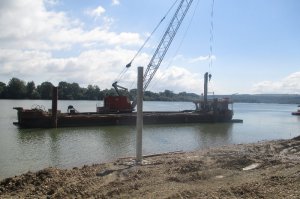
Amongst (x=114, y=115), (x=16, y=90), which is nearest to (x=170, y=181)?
(x=114, y=115)

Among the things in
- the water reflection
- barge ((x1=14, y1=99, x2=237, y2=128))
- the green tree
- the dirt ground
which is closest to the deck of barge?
barge ((x1=14, y1=99, x2=237, y2=128))

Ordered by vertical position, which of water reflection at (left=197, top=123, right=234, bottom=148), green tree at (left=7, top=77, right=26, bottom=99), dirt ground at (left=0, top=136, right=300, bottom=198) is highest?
green tree at (left=7, top=77, right=26, bottom=99)

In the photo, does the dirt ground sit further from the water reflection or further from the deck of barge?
the deck of barge

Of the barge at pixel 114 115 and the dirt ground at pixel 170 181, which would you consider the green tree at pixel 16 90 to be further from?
the dirt ground at pixel 170 181

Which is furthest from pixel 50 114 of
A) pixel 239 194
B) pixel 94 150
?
pixel 239 194

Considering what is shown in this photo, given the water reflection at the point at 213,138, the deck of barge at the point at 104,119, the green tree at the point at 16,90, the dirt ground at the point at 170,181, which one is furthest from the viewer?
the green tree at the point at 16,90

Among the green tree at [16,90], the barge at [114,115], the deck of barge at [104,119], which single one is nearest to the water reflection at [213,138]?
A: the deck of barge at [104,119]

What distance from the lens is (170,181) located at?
823 cm

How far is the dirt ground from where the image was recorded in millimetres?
7309

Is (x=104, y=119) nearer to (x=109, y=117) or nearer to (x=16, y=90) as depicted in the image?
(x=109, y=117)

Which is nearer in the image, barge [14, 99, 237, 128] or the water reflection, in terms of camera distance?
the water reflection

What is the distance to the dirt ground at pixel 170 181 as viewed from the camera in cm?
731

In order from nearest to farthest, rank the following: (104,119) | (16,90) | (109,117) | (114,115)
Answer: (104,119)
(109,117)
(114,115)
(16,90)

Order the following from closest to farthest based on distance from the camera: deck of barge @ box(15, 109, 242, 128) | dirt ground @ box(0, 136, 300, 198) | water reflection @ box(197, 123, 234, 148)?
dirt ground @ box(0, 136, 300, 198) < water reflection @ box(197, 123, 234, 148) < deck of barge @ box(15, 109, 242, 128)
